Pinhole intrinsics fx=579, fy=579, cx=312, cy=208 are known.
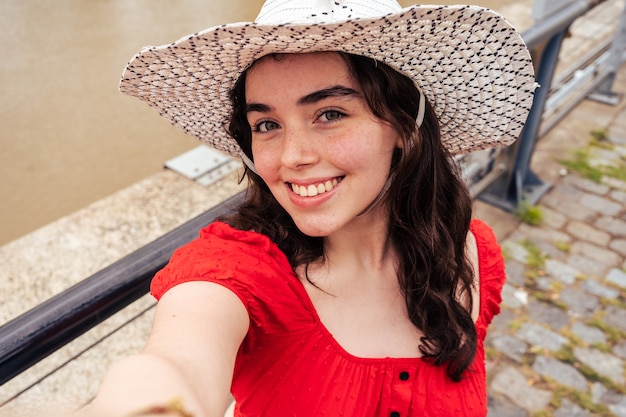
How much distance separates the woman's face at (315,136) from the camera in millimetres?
1201

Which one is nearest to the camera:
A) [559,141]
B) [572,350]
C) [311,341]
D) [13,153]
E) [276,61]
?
[276,61]

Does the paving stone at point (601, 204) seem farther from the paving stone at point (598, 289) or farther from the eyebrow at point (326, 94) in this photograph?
the eyebrow at point (326, 94)

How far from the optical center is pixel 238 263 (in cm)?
127

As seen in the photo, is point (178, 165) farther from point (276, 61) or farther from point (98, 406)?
point (98, 406)

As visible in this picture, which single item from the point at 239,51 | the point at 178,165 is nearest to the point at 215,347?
the point at 239,51

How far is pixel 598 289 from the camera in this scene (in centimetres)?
327

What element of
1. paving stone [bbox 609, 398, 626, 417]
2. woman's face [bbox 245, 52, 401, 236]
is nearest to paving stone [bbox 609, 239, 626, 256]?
paving stone [bbox 609, 398, 626, 417]

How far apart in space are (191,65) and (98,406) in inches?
30.7

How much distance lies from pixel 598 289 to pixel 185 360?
116 inches

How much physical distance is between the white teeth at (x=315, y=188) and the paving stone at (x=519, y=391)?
73.6 inches

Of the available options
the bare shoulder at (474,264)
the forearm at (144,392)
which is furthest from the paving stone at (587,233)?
the forearm at (144,392)

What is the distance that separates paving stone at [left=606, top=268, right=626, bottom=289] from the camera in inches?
130

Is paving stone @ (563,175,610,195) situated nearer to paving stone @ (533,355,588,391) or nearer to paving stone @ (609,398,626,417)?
paving stone @ (533,355,588,391)

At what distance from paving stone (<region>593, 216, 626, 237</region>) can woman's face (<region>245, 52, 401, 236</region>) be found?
300 cm
